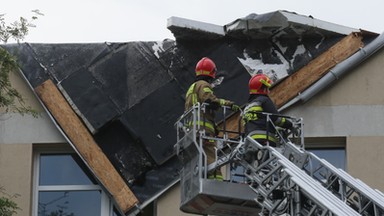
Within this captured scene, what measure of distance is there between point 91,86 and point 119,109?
0.65 meters

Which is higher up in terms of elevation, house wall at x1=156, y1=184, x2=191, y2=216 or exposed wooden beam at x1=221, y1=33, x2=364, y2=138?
exposed wooden beam at x1=221, y1=33, x2=364, y2=138

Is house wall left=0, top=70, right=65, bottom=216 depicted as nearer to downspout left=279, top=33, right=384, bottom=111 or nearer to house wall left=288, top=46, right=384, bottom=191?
downspout left=279, top=33, right=384, bottom=111

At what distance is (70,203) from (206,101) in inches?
190

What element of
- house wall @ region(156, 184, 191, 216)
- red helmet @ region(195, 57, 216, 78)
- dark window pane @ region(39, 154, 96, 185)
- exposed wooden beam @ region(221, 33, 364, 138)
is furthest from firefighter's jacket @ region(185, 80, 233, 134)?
dark window pane @ region(39, 154, 96, 185)

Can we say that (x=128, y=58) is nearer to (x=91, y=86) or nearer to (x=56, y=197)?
(x=91, y=86)

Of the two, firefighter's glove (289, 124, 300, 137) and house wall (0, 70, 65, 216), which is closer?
firefighter's glove (289, 124, 300, 137)

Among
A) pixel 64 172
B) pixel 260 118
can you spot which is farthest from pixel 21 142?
pixel 260 118

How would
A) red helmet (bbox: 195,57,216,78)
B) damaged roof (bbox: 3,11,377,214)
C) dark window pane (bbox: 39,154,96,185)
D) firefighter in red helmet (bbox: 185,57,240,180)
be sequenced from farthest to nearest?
1. dark window pane (bbox: 39,154,96,185)
2. damaged roof (bbox: 3,11,377,214)
3. red helmet (bbox: 195,57,216,78)
4. firefighter in red helmet (bbox: 185,57,240,180)

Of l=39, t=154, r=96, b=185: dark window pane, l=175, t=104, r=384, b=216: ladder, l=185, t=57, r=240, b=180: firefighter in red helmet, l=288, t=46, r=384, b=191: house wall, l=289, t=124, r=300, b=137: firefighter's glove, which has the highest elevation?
l=288, t=46, r=384, b=191: house wall

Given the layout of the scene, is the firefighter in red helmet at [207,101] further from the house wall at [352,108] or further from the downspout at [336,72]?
the house wall at [352,108]

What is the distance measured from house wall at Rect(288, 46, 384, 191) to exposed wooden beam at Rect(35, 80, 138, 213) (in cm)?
305

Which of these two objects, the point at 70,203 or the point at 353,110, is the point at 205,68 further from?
the point at 70,203

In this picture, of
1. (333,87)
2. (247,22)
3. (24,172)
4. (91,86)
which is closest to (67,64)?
(91,86)

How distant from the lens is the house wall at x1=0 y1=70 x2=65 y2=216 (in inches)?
699
